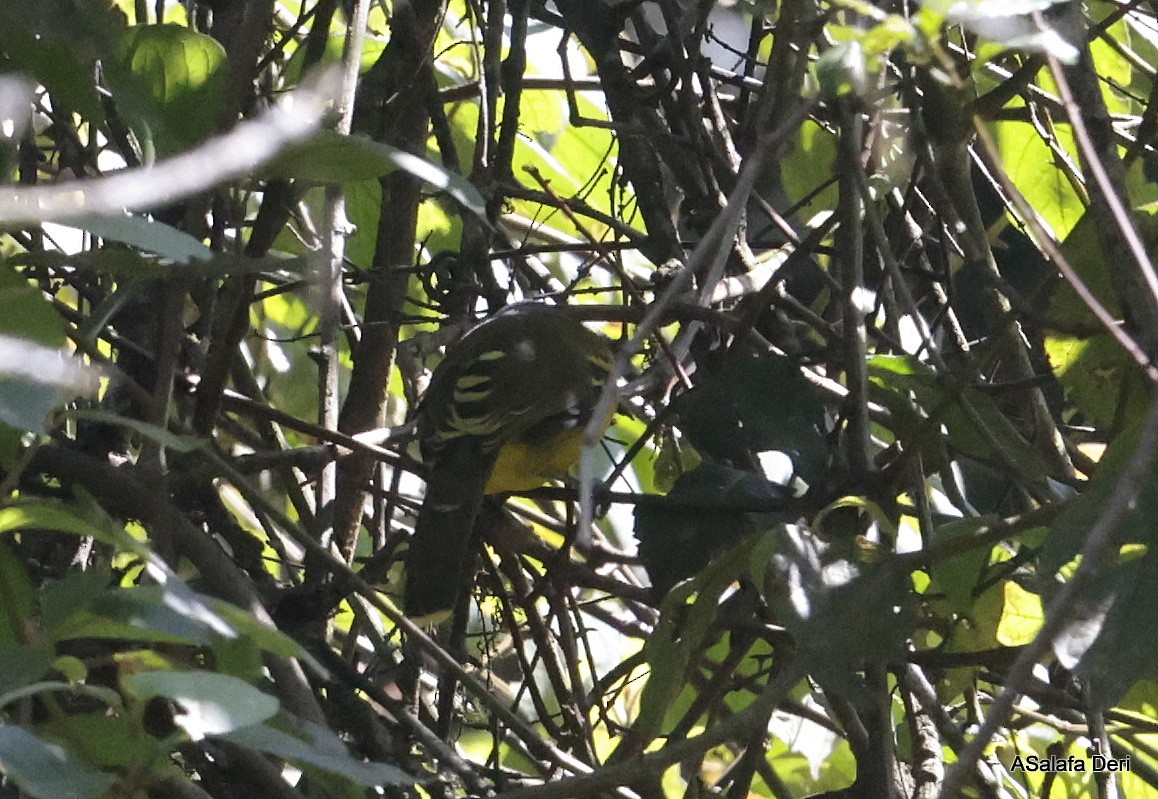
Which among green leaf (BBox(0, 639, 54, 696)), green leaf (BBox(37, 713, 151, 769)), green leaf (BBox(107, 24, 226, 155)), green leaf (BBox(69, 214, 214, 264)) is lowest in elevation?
green leaf (BBox(37, 713, 151, 769))

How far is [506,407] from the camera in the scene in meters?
2.27

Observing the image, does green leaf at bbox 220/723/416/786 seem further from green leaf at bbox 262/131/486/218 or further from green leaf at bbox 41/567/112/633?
green leaf at bbox 262/131/486/218

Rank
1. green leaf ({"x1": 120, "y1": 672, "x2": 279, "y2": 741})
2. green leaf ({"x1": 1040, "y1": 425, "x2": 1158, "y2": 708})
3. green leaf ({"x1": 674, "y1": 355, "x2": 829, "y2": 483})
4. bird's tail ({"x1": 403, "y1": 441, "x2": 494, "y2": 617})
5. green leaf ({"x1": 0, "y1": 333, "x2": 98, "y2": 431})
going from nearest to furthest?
green leaf ({"x1": 120, "y1": 672, "x2": 279, "y2": 741}) → green leaf ({"x1": 0, "y1": 333, "x2": 98, "y2": 431}) → green leaf ({"x1": 1040, "y1": 425, "x2": 1158, "y2": 708}) → green leaf ({"x1": 674, "y1": 355, "x2": 829, "y2": 483}) → bird's tail ({"x1": 403, "y1": 441, "x2": 494, "y2": 617})

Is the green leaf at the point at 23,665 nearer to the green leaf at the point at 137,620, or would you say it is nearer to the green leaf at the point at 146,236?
the green leaf at the point at 137,620

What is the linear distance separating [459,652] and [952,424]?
70 centimetres

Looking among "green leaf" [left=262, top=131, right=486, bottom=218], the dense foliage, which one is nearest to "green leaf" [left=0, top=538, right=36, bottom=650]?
the dense foliage

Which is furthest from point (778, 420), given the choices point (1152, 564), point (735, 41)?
point (735, 41)

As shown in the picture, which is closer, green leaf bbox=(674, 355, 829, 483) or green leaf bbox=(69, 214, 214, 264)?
green leaf bbox=(69, 214, 214, 264)

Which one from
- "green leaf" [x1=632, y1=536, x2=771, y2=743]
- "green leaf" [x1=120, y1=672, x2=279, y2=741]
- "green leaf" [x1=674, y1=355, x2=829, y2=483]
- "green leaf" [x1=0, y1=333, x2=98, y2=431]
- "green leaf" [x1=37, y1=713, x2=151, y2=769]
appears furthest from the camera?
"green leaf" [x1=674, y1=355, x2=829, y2=483]

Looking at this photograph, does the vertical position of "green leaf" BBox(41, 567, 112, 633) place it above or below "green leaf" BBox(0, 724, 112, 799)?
above

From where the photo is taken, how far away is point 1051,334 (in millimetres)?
1402

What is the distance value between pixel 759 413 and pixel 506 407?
2.79 ft

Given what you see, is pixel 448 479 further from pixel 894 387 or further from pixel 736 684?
pixel 894 387

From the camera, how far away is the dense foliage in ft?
3.07
